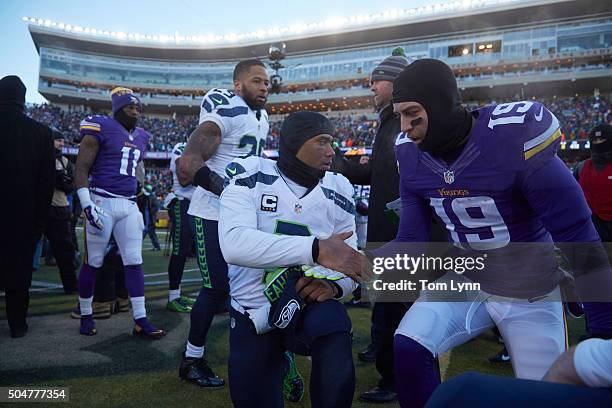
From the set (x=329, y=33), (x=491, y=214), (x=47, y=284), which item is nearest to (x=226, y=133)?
(x=491, y=214)

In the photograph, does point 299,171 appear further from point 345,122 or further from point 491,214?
point 345,122

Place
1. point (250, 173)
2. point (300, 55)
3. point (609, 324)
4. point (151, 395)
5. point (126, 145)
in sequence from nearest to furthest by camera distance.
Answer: point (609, 324), point (250, 173), point (151, 395), point (126, 145), point (300, 55)

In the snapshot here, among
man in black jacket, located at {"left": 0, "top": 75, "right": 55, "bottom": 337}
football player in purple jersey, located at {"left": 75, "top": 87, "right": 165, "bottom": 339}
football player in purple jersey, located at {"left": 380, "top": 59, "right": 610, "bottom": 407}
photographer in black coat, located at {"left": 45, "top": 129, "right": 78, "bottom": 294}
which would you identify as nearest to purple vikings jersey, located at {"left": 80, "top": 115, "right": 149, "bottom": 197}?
football player in purple jersey, located at {"left": 75, "top": 87, "right": 165, "bottom": 339}

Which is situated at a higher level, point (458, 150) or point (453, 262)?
point (458, 150)

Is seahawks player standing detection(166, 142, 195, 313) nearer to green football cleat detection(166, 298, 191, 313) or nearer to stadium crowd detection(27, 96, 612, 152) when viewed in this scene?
green football cleat detection(166, 298, 191, 313)

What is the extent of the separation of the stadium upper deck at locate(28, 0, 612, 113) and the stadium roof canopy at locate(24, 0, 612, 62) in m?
0.11

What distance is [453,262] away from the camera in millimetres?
2426

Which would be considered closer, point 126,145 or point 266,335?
point 266,335

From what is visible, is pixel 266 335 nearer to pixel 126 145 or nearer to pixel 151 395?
pixel 151 395

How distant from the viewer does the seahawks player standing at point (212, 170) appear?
3086 millimetres

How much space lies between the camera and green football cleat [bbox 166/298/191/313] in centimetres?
518

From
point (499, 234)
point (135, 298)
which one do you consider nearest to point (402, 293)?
point (499, 234)

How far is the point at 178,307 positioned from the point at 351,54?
47.5 meters

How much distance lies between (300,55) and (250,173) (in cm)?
5226
